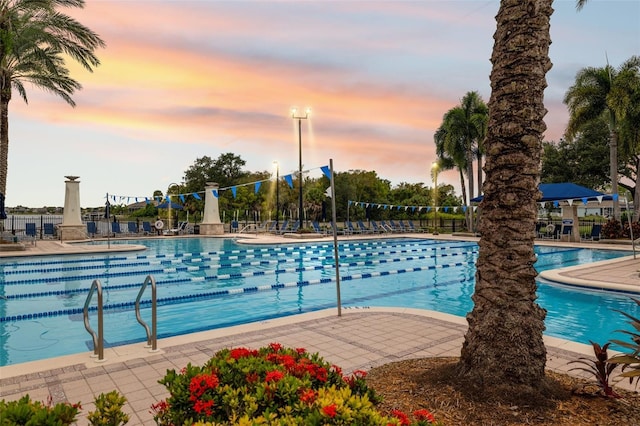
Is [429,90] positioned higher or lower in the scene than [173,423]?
higher

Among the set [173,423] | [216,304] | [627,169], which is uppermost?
[627,169]

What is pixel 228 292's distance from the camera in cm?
1008

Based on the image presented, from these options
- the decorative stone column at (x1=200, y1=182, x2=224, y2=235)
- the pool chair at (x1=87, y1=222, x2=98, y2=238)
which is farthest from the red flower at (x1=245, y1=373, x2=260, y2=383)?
the decorative stone column at (x1=200, y1=182, x2=224, y2=235)

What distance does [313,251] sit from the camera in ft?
64.3

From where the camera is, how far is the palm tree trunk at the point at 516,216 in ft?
10.5

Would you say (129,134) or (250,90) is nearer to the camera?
(250,90)

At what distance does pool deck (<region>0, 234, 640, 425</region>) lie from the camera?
3.85m

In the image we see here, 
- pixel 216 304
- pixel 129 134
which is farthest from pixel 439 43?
pixel 129 134

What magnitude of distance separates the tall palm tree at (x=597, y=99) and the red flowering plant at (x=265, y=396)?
24.7 metres

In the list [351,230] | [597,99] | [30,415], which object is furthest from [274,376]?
[597,99]

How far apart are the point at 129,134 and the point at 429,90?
1641 cm

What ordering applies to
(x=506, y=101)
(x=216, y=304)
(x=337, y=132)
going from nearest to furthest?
1. (x=506, y=101)
2. (x=216, y=304)
3. (x=337, y=132)

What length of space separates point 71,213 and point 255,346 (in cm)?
2128

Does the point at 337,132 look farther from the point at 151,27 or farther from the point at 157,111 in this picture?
the point at 151,27
